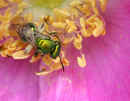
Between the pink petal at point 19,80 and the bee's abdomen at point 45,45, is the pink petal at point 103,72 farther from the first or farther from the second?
the bee's abdomen at point 45,45

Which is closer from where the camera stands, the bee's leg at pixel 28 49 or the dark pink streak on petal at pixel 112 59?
the dark pink streak on petal at pixel 112 59

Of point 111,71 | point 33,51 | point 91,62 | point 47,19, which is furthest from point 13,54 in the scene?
point 111,71

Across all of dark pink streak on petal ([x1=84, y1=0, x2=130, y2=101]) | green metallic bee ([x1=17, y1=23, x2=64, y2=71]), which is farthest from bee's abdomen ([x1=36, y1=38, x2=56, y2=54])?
dark pink streak on petal ([x1=84, y1=0, x2=130, y2=101])

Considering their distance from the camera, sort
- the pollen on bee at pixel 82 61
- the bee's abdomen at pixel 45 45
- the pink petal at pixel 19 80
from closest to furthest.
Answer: the bee's abdomen at pixel 45 45
the pollen on bee at pixel 82 61
the pink petal at pixel 19 80

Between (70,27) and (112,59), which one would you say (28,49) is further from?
(112,59)

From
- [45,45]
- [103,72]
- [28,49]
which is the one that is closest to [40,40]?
[45,45]

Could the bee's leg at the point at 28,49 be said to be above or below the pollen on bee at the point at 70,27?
below

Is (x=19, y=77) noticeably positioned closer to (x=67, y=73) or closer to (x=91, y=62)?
(x=67, y=73)

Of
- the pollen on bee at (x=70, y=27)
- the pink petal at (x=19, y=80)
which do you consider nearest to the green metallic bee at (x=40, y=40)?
the pollen on bee at (x=70, y=27)
